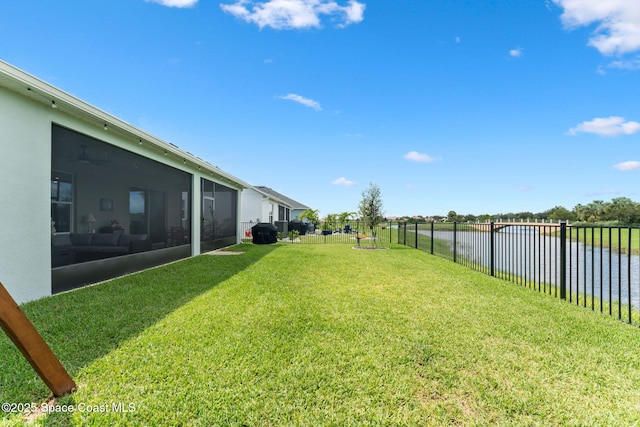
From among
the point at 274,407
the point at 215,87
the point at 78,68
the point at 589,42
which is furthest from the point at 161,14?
the point at 589,42

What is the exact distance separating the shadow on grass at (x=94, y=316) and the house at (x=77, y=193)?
600 mm

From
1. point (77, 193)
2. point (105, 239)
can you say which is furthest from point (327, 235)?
point (77, 193)

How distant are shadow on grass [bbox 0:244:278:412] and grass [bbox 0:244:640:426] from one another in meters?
0.02

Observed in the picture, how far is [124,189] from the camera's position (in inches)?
316

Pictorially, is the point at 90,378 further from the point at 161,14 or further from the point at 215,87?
the point at 215,87

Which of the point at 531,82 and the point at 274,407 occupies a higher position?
the point at 531,82

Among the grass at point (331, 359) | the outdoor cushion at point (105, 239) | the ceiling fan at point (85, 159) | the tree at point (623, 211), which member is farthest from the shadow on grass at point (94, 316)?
the tree at point (623, 211)

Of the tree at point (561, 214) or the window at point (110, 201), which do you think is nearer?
the window at point (110, 201)

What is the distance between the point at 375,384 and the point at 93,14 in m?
10.6

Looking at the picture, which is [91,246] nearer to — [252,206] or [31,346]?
[31,346]

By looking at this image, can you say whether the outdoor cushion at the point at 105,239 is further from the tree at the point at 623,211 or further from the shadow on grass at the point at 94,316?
the tree at the point at 623,211

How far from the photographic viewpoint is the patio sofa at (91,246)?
17.7 ft

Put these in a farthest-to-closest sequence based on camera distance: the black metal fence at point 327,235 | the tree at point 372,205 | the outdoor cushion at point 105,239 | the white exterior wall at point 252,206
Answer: the white exterior wall at point 252,206
the black metal fence at point 327,235
the tree at point 372,205
the outdoor cushion at point 105,239

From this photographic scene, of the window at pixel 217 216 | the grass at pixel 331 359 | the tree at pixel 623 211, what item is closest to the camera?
the grass at pixel 331 359
